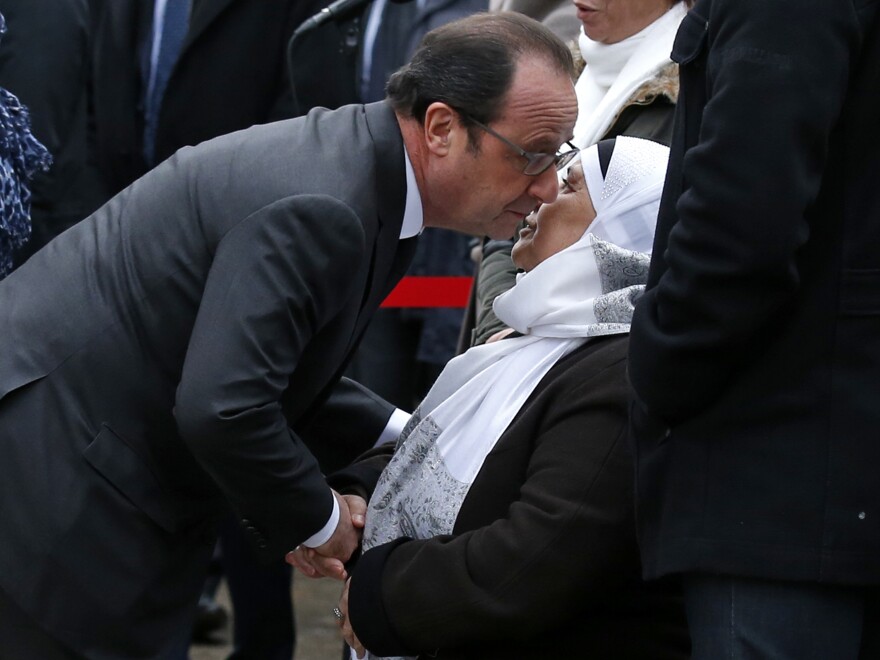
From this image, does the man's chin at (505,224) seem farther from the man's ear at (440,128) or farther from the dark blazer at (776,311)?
the dark blazer at (776,311)

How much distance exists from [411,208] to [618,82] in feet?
3.32

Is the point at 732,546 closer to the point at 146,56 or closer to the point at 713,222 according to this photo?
the point at 713,222

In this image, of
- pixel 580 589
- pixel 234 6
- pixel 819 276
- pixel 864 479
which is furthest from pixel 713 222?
pixel 234 6

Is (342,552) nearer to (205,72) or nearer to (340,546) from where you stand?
(340,546)

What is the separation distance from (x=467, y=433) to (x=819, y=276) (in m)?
0.80

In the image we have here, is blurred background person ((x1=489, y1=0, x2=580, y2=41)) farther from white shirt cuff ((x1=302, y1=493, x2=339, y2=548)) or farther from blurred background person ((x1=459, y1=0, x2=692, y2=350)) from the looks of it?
white shirt cuff ((x1=302, y1=493, x2=339, y2=548))

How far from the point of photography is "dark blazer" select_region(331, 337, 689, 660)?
7.65 ft

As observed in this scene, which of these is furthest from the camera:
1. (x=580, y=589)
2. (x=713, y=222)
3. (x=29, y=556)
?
(x=29, y=556)

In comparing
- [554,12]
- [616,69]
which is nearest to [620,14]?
[616,69]

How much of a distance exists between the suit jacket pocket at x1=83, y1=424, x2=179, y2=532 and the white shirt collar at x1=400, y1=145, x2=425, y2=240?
0.61 metres

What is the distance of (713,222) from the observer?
1946 mm

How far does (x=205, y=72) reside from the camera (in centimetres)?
443

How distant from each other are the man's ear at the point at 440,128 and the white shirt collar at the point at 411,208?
0.16 feet

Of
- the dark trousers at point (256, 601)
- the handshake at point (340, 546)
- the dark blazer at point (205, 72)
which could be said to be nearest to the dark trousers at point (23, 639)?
the handshake at point (340, 546)
